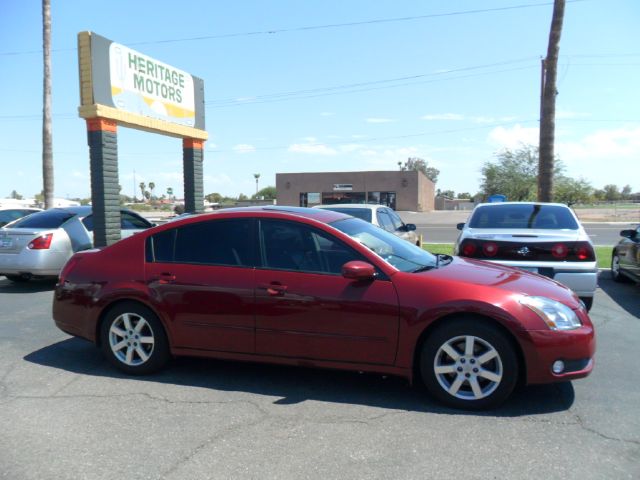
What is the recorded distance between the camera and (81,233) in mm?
9703

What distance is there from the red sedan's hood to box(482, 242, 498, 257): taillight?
83.1 inches

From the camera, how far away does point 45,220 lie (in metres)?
9.47

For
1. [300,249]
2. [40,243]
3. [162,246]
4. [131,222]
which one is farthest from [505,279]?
[131,222]

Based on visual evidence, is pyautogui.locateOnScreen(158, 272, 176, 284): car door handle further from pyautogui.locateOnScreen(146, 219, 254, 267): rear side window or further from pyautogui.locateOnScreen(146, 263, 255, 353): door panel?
pyautogui.locateOnScreen(146, 219, 254, 267): rear side window

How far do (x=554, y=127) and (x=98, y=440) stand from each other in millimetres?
12607

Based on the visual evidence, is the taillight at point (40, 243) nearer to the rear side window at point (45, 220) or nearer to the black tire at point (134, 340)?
the rear side window at point (45, 220)

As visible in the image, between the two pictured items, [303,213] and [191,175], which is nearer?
[303,213]

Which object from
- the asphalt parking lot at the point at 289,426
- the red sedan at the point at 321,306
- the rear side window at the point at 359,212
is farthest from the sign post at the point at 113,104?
the asphalt parking lot at the point at 289,426

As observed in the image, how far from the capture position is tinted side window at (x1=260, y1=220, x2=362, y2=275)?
13.9 feet

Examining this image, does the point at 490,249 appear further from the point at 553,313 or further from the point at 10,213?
the point at 10,213

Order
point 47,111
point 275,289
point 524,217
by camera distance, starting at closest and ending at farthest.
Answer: point 275,289, point 524,217, point 47,111

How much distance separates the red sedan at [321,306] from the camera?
384 centimetres

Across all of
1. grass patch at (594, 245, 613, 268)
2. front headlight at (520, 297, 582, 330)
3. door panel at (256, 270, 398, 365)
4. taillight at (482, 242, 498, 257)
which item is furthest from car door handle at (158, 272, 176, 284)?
grass patch at (594, 245, 613, 268)

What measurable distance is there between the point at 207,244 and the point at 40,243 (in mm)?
5658
